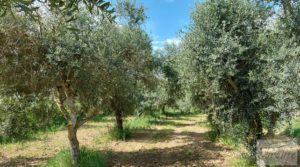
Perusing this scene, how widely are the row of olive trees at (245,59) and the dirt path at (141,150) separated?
2744 millimetres

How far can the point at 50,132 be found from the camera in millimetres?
23484

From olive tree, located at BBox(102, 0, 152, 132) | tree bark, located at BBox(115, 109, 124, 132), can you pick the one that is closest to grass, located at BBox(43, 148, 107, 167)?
olive tree, located at BBox(102, 0, 152, 132)

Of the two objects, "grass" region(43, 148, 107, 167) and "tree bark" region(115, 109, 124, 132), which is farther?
"tree bark" region(115, 109, 124, 132)

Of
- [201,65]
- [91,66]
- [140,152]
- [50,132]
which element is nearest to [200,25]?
[201,65]

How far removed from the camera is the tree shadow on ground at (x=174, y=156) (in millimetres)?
13250

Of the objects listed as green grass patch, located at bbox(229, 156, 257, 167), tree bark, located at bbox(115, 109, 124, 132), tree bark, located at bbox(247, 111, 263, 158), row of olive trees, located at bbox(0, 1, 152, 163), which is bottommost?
green grass patch, located at bbox(229, 156, 257, 167)

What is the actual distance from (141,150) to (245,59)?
24.5 feet

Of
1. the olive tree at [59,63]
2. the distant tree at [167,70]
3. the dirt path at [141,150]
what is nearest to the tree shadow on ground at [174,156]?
the dirt path at [141,150]

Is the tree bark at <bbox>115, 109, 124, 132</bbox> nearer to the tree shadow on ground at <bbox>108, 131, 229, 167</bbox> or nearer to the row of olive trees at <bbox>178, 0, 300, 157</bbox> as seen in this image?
the tree shadow on ground at <bbox>108, 131, 229, 167</bbox>

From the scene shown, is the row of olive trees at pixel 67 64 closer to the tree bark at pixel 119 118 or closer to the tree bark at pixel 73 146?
the tree bark at pixel 73 146

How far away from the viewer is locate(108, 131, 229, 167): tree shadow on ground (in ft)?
43.5

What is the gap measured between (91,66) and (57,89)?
1.42 meters

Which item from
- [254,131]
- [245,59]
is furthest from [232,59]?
[254,131]

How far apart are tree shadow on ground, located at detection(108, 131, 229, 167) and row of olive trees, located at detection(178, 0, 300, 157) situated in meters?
2.84
